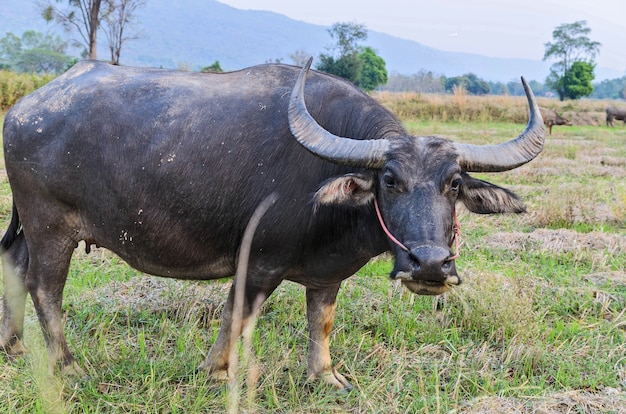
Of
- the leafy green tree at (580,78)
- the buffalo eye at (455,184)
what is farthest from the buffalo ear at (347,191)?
the leafy green tree at (580,78)

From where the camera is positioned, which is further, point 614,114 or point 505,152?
point 614,114

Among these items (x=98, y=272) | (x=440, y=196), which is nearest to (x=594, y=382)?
(x=440, y=196)

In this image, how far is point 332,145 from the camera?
2.53 metres

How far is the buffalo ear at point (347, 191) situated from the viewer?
2.48 m

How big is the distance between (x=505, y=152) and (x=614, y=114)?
28.9 meters

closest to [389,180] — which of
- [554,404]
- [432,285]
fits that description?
[432,285]

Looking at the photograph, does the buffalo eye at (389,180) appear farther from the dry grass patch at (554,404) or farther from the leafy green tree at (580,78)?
the leafy green tree at (580,78)

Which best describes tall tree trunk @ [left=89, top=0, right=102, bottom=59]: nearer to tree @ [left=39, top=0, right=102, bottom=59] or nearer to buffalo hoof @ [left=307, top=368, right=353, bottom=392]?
tree @ [left=39, top=0, right=102, bottom=59]

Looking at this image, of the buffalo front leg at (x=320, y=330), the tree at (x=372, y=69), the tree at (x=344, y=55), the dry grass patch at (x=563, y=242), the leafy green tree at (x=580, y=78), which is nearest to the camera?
the buffalo front leg at (x=320, y=330)

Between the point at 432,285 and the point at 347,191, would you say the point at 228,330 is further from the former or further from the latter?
the point at 432,285

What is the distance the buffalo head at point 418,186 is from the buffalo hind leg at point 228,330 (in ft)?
2.34

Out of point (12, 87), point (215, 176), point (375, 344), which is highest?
point (215, 176)

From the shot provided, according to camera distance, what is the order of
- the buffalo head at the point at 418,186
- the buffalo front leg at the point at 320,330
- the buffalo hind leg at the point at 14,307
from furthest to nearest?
1. the buffalo hind leg at the point at 14,307
2. the buffalo front leg at the point at 320,330
3. the buffalo head at the point at 418,186

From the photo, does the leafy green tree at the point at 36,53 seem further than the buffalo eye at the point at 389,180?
Yes
